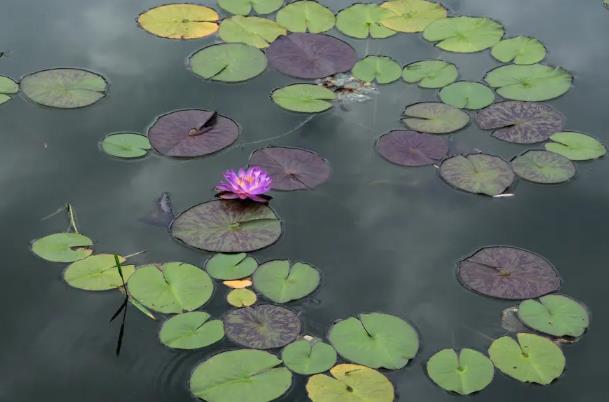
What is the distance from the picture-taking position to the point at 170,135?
4.18 metres

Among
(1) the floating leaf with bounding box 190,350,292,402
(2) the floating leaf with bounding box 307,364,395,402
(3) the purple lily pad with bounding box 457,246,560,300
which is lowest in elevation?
(1) the floating leaf with bounding box 190,350,292,402

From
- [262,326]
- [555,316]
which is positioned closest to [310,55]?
[262,326]

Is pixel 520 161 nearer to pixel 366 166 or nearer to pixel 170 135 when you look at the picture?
pixel 366 166

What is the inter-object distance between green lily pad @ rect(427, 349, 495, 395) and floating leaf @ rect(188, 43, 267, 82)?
79.1 inches

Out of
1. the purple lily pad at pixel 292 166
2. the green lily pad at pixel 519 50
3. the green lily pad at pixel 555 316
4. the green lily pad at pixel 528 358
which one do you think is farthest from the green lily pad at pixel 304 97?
the green lily pad at pixel 528 358

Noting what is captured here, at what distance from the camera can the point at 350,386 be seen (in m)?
3.05

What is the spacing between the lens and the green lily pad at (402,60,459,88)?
15.1 feet

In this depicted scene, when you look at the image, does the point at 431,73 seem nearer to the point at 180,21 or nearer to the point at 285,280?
the point at 180,21

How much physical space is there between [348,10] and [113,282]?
2398 millimetres

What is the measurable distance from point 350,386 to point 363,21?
2592 mm

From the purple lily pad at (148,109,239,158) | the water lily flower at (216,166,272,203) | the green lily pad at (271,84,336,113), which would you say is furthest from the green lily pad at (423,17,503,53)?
the water lily flower at (216,166,272,203)

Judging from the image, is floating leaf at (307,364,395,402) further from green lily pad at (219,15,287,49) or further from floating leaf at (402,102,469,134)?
green lily pad at (219,15,287,49)

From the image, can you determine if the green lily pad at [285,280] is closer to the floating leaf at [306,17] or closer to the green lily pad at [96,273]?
the green lily pad at [96,273]

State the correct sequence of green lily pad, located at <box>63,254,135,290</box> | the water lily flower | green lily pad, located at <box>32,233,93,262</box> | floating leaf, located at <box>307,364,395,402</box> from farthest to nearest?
the water lily flower → green lily pad, located at <box>32,233,93,262</box> → green lily pad, located at <box>63,254,135,290</box> → floating leaf, located at <box>307,364,395,402</box>
